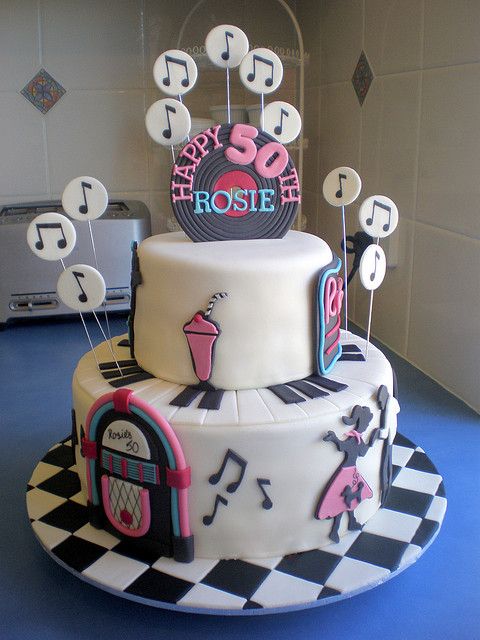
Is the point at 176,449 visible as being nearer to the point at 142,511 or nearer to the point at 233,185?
the point at 142,511

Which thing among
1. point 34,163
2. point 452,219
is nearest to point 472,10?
point 452,219

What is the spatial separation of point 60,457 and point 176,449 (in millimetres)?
365

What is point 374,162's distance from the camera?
5.23 feet

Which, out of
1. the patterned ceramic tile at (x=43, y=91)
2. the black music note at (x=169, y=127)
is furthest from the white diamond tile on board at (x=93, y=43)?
the black music note at (x=169, y=127)

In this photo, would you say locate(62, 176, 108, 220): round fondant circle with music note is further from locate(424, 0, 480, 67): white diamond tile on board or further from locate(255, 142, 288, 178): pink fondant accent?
locate(424, 0, 480, 67): white diamond tile on board

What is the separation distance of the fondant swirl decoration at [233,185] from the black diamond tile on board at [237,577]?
0.43 m

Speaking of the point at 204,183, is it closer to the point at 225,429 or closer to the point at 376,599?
the point at 225,429

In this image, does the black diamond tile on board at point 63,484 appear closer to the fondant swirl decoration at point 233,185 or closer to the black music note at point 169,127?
the fondant swirl decoration at point 233,185

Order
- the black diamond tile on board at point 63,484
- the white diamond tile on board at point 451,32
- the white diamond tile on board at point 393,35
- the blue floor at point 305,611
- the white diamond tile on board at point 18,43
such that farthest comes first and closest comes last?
the white diamond tile on board at point 18,43 → the white diamond tile on board at point 393,35 → the white diamond tile on board at point 451,32 → the black diamond tile on board at point 63,484 → the blue floor at point 305,611

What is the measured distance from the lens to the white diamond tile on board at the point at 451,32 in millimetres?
1173

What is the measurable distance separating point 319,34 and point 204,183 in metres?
1.17

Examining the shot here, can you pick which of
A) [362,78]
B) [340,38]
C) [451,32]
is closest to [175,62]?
[451,32]

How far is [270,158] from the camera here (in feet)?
3.10

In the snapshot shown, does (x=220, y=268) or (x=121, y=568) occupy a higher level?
(x=220, y=268)
